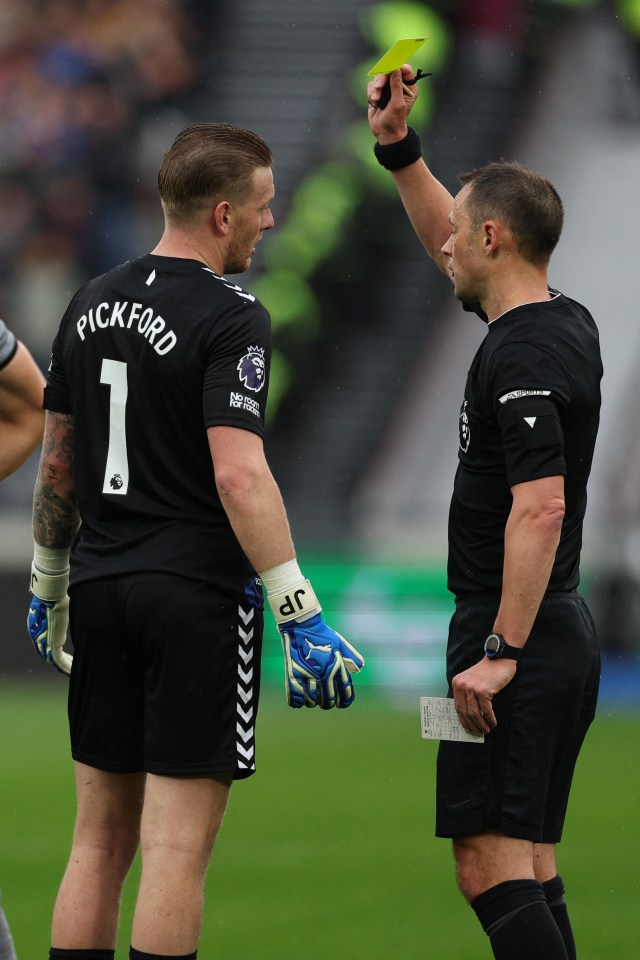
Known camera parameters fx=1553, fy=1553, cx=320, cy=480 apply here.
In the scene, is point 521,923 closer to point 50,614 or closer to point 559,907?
point 559,907

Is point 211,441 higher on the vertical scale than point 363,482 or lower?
lower

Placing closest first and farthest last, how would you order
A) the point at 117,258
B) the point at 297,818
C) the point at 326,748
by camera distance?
the point at 297,818 → the point at 326,748 → the point at 117,258

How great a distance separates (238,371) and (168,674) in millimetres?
626

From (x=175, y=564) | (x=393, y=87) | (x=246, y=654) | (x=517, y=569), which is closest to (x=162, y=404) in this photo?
(x=175, y=564)

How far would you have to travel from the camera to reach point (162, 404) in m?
3.12

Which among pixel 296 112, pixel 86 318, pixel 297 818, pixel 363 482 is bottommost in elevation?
pixel 297 818

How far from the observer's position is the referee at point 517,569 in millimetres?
3062

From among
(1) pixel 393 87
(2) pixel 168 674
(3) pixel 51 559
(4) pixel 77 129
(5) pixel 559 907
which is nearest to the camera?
(2) pixel 168 674

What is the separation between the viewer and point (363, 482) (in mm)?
14695

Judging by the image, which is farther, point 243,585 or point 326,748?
point 326,748

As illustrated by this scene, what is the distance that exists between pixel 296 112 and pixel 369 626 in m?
6.04

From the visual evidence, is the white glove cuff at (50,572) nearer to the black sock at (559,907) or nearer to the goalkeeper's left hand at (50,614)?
the goalkeeper's left hand at (50,614)

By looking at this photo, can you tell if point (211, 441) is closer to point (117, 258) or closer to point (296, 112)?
point (117, 258)

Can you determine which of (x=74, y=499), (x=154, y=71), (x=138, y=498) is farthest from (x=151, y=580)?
(x=154, y=71)
